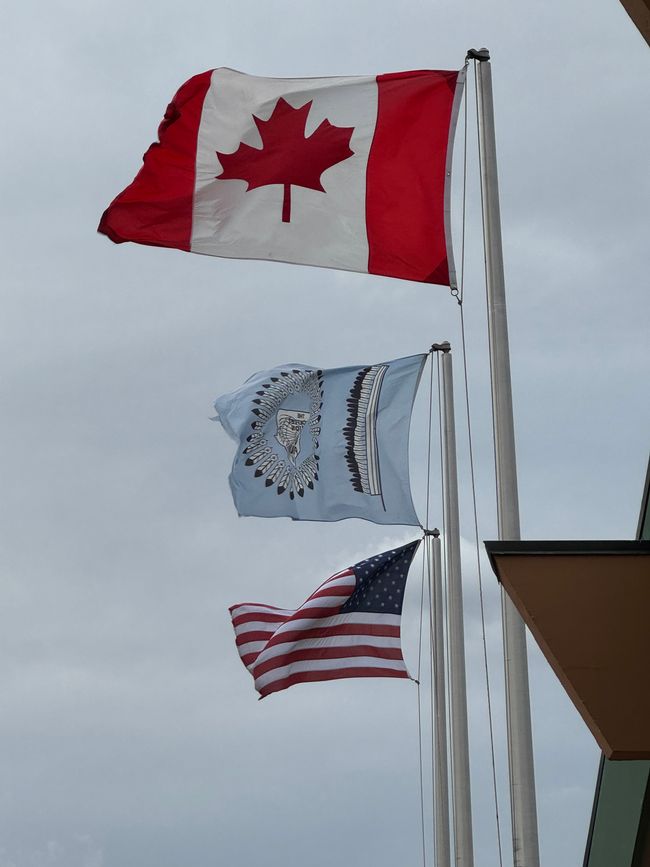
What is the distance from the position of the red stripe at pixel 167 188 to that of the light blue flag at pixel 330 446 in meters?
5.32

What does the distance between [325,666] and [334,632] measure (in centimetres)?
40

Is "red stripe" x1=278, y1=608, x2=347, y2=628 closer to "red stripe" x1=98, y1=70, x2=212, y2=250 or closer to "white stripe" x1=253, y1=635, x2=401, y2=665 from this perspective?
"white stripe" x1=253, y1=635, x2=401, y2=665

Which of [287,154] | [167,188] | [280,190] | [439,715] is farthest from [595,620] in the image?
[439,715]

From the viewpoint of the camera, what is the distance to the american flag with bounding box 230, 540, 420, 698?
1494 cm

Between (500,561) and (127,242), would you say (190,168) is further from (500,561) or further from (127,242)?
(500,561)

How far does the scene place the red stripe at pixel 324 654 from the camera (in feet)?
48.6

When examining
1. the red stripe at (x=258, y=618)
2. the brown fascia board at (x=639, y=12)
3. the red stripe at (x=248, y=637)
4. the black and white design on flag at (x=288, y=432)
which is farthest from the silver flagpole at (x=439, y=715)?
the brown fascia board at (x=639, y=12)

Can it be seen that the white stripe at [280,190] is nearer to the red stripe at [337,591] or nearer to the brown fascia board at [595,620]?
the brown fascia board at [595,620]

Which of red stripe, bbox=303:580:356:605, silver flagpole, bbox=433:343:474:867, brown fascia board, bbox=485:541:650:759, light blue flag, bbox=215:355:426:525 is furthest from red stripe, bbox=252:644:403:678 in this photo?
brown fascia board, bbox=485:541:650:759

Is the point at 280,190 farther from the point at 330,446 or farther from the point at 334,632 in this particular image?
the point at 334,632

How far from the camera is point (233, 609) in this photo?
1656 cm

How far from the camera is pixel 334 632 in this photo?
1518 centimetres

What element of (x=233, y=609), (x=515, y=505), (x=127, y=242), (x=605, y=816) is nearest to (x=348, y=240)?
(x=127, y=242)

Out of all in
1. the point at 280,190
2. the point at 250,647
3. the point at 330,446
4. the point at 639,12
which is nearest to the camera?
the point at 639,12
